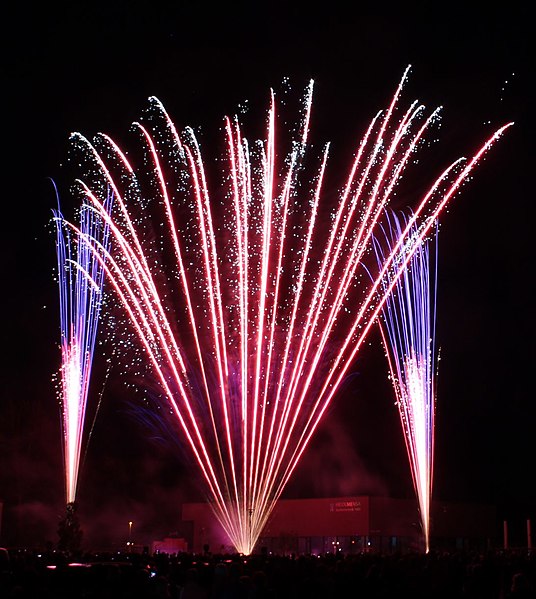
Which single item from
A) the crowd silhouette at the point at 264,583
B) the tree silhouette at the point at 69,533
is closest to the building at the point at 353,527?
the tree silhouette at the point at 69,533

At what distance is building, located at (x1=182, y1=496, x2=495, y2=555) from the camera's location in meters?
44.8

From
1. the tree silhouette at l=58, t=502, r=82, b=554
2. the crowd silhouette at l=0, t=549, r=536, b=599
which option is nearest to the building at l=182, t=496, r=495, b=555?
the tree silhouette at l=58, t=502, r=82, b=554

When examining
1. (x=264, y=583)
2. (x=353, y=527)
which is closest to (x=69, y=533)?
(x=353, y=527)

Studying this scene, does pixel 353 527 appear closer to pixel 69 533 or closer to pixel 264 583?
pixel 69 533

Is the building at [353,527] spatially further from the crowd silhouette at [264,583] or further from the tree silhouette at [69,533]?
the crowd silhouette at [264,583]

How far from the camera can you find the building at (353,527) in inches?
1764

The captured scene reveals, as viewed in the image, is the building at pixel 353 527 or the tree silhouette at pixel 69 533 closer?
the tree silhouette at pixel 69 533

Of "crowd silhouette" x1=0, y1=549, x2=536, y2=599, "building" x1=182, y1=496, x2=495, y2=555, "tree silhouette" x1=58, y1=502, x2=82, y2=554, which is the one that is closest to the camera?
"crowd silhouette" x1=0, y1=549, x2=536, y2=599

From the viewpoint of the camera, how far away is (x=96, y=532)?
50875 millimetres

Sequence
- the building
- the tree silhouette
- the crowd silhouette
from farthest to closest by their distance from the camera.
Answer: the building
the tree silhouette
the crowd silhouette

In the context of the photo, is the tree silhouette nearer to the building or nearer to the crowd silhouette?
the building

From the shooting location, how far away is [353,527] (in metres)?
44.8

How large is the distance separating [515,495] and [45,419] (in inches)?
1124

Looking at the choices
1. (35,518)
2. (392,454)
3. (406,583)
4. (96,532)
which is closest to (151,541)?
(96,532)
